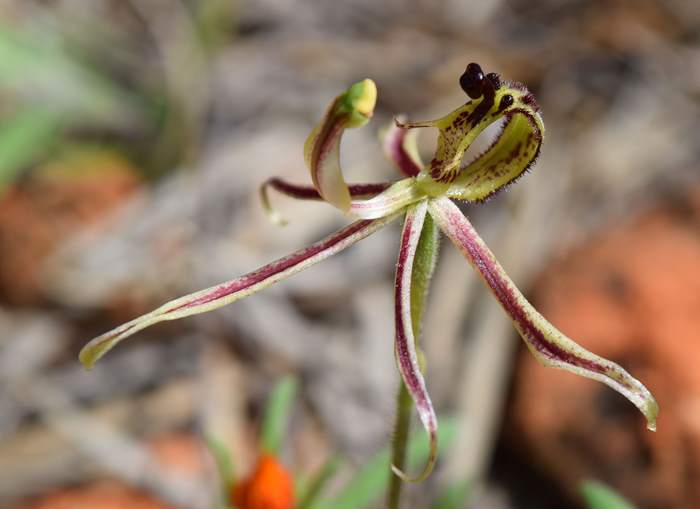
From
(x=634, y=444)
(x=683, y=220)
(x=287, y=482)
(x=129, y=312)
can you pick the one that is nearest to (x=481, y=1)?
(x=683, y=220)

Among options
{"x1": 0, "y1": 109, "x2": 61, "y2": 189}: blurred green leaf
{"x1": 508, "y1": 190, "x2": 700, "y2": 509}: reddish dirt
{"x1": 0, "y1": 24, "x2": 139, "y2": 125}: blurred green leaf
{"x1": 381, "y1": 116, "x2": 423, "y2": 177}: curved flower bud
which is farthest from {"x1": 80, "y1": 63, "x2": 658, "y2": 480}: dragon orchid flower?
{"x1": 0, "y1": 24, "x2": 139, "y2": 125}: blurred green leaf

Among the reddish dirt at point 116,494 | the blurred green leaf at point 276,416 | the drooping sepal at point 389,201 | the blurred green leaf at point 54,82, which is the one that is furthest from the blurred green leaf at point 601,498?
the blurred green leaf at point 54,82

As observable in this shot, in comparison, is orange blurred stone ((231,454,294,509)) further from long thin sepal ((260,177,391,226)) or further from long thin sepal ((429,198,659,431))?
long thin sepal ((429,198,659,431))

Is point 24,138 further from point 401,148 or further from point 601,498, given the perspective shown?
point 601,498

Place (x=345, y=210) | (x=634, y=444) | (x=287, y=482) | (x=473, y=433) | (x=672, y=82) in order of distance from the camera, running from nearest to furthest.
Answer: (x=345, y=210), (x=287, y=482), (x=634, y=444), (x=473, y=433), (x=672, y=82)

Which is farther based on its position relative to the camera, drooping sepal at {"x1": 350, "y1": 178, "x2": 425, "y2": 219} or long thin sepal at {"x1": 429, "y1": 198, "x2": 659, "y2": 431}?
drooping sepal at {"x1": 350, "y1": 178, "x2": 425, "y2": 219}

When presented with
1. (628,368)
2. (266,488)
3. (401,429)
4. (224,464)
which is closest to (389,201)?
(401,429)

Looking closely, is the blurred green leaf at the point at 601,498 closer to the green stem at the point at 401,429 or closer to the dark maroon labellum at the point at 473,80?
the green stem at the point at 401,429

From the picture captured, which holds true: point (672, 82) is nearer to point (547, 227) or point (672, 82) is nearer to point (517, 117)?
point (547, 227)
